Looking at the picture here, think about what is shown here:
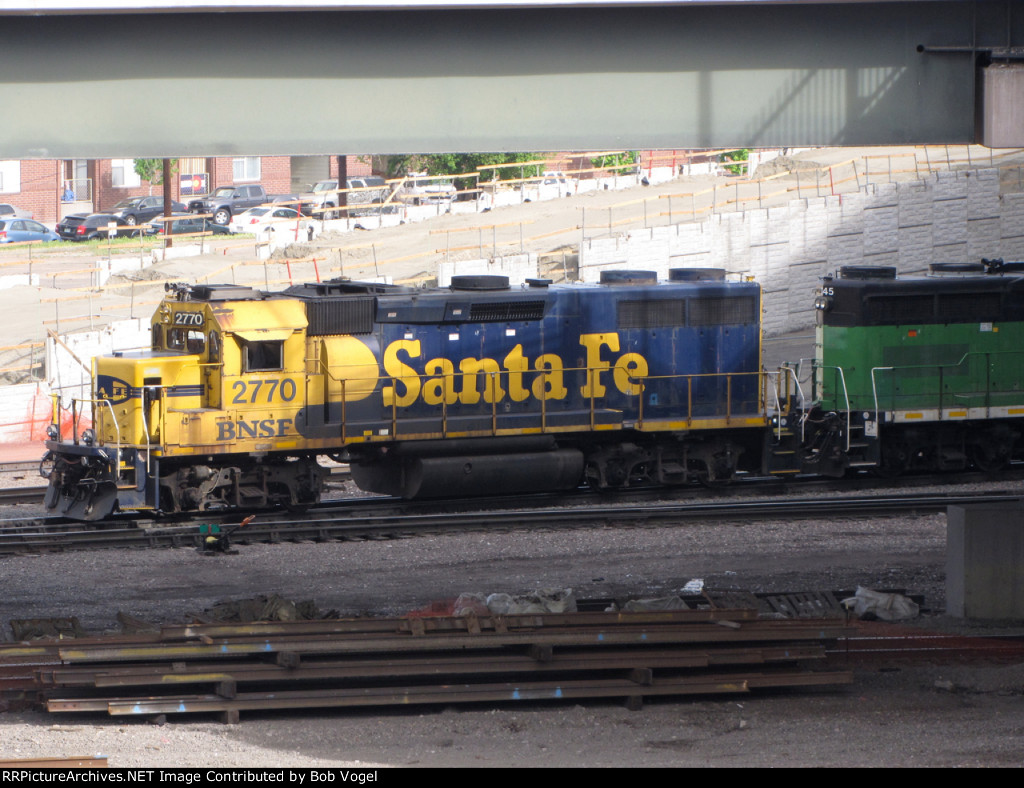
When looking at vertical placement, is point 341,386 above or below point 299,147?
below

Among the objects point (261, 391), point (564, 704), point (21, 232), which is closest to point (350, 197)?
point (21, 232)

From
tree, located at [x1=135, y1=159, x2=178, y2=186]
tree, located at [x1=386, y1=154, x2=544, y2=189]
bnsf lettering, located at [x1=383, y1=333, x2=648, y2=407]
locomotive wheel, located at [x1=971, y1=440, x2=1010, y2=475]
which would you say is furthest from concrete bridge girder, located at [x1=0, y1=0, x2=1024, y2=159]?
tree, located at [x1=135, y1=159, x2=178, y2=186]

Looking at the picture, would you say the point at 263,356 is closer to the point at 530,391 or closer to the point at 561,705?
the point at 530,391

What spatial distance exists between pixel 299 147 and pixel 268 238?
32.7 metres

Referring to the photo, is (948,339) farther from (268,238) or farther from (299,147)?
(268,238)

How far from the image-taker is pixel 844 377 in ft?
66.8

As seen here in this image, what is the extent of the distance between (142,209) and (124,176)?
31.5ft

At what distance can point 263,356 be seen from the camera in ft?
56.5

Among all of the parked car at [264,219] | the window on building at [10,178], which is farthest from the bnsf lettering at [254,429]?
the window on building at [10,178]

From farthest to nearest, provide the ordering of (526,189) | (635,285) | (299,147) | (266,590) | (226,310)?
(526,189)
(635,285)
(226,310)
(266,590)
(299,147)

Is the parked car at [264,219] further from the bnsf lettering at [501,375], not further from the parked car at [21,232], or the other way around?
the bnsf lettering at [501,375]

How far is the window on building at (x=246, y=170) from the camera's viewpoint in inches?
2501

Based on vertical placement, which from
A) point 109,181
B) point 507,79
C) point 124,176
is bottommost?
point 507,79
